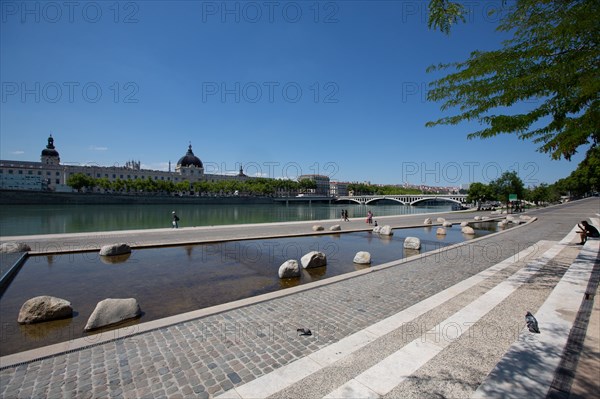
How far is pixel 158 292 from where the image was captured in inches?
293

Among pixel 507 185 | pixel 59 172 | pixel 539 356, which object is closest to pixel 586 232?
pixel 539 356

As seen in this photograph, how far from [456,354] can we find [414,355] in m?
0.61

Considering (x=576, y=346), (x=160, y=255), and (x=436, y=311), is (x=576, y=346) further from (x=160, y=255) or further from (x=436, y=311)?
(x=160, y=255)

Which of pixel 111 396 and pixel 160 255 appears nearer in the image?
pixel 111 396

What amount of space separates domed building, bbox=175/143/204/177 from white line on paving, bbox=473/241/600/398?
144 meters

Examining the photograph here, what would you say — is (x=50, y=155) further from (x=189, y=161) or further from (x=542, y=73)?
(x=542, y=73)

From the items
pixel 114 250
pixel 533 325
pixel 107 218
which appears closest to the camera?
pixel 533 325

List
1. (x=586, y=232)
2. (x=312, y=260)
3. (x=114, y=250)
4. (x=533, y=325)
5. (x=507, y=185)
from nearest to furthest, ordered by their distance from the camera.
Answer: (x=533, y=325)
(x=312, y=260)
(x=114, y=250)
(x=586, y=232)
(x=507, y=185)

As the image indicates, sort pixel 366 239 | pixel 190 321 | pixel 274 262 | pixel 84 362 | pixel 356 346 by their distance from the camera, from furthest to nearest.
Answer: pixel 366 239 → pixel 274 262 → pixel 190 321 → pixel 356 346 → pixel 84 362

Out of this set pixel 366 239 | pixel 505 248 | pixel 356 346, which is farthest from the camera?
pixel 366 239

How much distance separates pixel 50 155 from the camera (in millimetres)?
112562

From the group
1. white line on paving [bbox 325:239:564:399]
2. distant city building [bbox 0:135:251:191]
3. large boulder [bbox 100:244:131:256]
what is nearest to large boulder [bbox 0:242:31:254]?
large boulder [bbox 100:244:131:256]

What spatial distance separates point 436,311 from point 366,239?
1145 cm

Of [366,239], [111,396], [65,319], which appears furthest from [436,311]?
[366,239]
